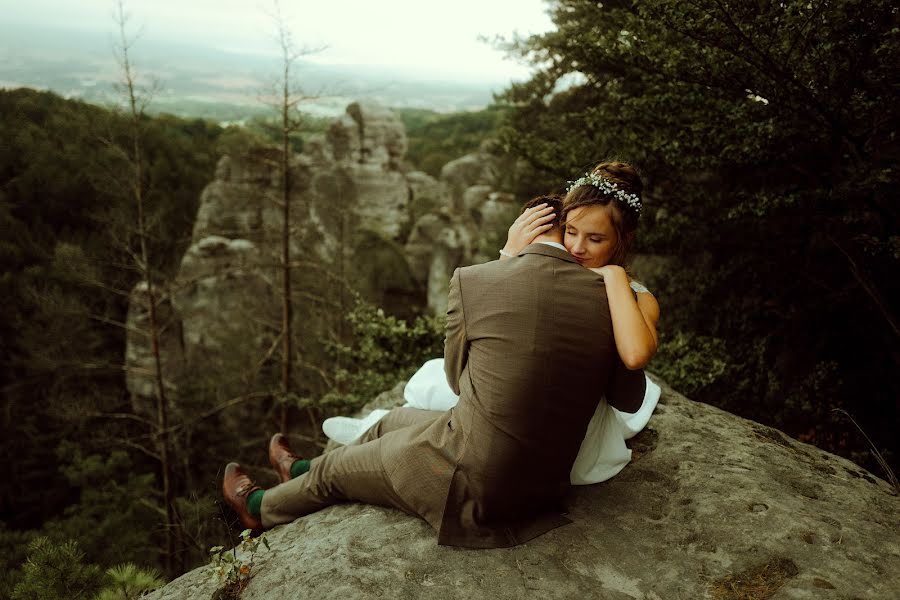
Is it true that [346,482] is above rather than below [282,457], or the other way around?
above

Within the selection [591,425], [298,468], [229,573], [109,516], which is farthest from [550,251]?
[109,516]

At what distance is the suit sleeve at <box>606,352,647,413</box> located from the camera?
226cm

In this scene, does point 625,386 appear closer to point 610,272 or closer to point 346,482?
point 610,272

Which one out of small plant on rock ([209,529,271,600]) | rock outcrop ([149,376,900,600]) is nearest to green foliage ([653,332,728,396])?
rock outcrop ([149,376,900,600])

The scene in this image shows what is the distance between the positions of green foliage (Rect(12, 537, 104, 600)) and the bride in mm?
2856

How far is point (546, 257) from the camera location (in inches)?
83.9

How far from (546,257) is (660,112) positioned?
434 centimetres

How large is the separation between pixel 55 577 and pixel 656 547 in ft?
10.7

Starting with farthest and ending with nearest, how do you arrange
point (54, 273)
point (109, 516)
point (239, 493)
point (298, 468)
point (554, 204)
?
point (54, 273), point (109, 516), point (298, 468), point (239, 493), point (554, 204)

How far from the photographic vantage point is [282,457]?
11.8 ft

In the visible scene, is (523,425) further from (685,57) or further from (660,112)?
(660,112)

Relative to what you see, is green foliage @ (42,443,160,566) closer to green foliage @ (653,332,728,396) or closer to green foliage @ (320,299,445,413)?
green foliage @ (320,299,445,413)

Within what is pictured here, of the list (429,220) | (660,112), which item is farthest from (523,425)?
(429,220)

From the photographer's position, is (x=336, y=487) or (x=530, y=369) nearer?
(x=530, y=369)
